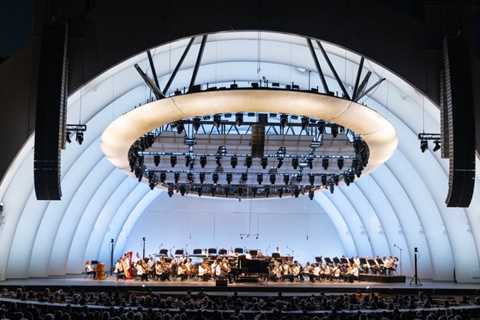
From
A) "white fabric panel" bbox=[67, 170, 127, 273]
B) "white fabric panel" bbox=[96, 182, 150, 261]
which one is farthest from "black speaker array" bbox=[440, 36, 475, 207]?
"white fabric panel" bbox=[96, 182, 150, 261]

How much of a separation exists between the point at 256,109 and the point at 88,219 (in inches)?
877

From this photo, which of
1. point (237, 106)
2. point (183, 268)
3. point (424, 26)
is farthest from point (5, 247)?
point (424, 26)

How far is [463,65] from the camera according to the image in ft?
75.0

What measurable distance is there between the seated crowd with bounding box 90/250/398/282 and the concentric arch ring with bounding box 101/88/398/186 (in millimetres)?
10967

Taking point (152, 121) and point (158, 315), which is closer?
point (158, 315)

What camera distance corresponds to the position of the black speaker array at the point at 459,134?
21.5 meters

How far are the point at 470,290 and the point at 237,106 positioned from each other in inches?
570

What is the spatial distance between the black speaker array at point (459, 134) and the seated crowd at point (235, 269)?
13088 millimetres

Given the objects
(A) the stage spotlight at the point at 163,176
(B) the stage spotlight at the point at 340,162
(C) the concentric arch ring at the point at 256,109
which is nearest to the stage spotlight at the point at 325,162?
(B) the stage spotlight at the point at 340,162

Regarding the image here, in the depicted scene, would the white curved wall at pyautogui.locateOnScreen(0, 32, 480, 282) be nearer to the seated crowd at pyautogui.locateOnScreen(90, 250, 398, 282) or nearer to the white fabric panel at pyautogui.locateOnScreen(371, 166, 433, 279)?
the white fabric panel at pyautogui.locateOnScreen(371, 166, 433, 279)

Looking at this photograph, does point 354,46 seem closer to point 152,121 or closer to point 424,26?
point 424,26

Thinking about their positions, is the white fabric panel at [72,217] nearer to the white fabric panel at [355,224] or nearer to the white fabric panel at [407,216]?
the white fabric panel at [407,216]

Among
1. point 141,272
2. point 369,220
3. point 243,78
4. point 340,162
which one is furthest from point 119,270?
point 369,220

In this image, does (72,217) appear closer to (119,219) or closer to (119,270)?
(119,270)
